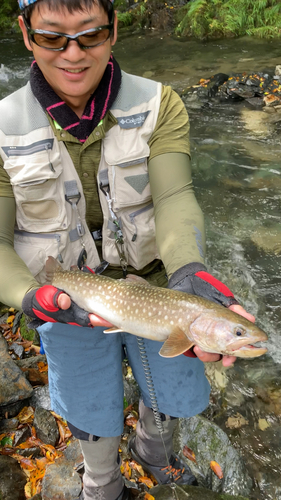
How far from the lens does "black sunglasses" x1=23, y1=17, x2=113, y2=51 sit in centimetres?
244

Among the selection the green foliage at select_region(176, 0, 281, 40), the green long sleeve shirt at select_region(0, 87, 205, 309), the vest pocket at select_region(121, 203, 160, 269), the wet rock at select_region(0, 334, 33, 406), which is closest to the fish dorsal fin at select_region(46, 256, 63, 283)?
the green long sleeve shirt at select_region(0, 87, 205, 309)

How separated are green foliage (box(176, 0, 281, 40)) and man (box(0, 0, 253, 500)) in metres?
15.9

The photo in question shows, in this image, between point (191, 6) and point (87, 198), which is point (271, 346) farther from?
point (191, 6)

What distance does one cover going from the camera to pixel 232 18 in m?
17.0

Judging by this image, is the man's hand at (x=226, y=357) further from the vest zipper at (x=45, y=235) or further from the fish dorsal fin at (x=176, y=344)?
the vest zipper at (x=45, y=235)

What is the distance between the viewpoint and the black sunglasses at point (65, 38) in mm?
2436

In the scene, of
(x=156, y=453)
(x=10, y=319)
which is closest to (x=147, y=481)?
(x=156, y=453)

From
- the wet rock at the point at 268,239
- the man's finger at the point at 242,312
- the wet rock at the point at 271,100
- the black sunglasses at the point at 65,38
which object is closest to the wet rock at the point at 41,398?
the man's finger at the point at 242,312

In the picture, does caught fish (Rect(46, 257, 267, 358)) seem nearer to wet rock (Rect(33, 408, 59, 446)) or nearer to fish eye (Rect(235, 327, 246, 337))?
fish eye (Rect(235, 327, 246, 337))

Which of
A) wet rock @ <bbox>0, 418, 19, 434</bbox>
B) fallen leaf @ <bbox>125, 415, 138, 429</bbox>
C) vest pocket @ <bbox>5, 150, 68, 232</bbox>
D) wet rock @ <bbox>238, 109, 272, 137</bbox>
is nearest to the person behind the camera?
vest pocket @ <bbox>5, 150, 68, 232</bbox>

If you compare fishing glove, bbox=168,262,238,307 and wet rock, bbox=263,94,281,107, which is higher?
fishing glove, bbox=168,262,238,307

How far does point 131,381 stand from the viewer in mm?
4434

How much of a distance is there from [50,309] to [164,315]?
669 mm

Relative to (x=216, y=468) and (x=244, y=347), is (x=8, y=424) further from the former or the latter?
(x=244, y=347)
